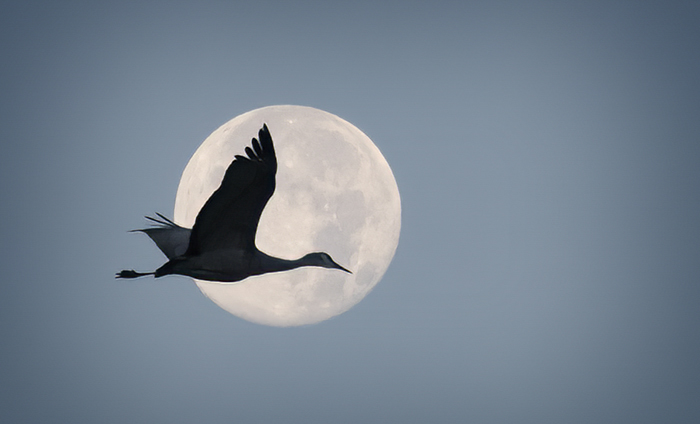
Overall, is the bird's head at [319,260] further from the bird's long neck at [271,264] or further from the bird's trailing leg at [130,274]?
the bird's trailing leg at [130,274]

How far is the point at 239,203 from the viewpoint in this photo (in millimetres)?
3949

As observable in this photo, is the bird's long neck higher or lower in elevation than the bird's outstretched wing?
lower

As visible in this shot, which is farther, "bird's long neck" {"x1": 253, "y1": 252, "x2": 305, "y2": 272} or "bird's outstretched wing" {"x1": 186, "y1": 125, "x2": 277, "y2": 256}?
"bird's long neck" {"x1": 253, "y1": 252, "x2": 305, "y2": 272}

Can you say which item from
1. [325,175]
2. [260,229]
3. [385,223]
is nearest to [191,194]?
[260,229]

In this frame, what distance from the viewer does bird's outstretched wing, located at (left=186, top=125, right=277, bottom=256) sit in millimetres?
3660

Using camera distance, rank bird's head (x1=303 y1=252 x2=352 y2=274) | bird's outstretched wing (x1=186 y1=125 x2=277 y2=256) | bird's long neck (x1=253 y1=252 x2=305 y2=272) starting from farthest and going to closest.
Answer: bird's head (x1=303 y1=252 x2=352 y2=274)
bird's long neck (x1=253 y1=252 x2=305 y2=272)
bird's outstretched wing (x1=186 y1=125 x2=277 y2=256)

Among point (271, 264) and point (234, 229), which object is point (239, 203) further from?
point (271, 264)

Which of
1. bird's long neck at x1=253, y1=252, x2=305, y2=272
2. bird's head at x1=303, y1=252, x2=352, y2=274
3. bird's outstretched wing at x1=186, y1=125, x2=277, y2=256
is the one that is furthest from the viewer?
bird's head at x1=303, y1=252, x2=352, y2=274

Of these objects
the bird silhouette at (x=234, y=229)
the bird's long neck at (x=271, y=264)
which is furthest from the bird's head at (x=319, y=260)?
the bird's long neck at (x=271, y=264)

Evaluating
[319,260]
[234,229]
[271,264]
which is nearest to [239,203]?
[234,229]

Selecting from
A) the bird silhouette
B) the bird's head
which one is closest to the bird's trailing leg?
the bird silhouette

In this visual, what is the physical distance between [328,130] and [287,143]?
1.98ft

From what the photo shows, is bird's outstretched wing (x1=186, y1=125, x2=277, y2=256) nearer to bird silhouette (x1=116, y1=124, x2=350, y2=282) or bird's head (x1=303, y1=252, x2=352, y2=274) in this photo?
bird silhouette (x1=116, y1=124, x2=350, y2=282)

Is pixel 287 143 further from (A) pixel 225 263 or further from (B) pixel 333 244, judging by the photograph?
(A) pixel 225 263
